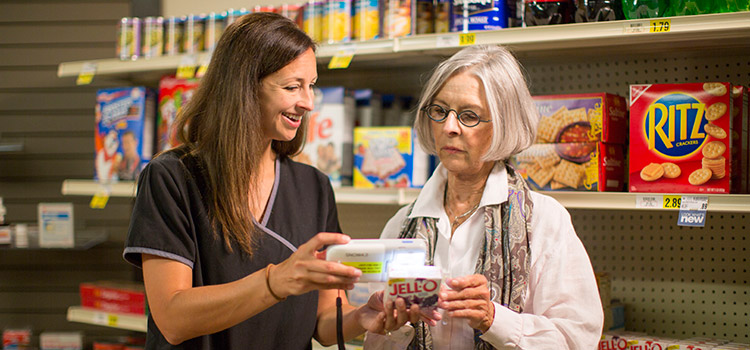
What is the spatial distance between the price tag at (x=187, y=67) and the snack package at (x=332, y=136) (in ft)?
2.17

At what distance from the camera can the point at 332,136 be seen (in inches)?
117

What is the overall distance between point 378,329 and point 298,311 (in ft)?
0.79

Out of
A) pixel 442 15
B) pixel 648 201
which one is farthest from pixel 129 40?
pixel 648 201

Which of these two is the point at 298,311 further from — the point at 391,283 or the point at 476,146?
the point at 476,146

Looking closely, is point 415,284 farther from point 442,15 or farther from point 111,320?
point 111,320

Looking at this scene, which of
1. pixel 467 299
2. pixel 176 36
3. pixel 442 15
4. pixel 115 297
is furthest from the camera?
pixel 115 297

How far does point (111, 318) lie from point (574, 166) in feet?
7.95

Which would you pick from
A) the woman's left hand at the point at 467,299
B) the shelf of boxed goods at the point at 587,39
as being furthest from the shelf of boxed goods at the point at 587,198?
the woman's left hand at the point at 467,299

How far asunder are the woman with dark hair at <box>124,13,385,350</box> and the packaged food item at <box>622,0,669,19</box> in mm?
1201

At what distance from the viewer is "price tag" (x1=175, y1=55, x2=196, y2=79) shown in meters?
3.20

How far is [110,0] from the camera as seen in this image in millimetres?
4102

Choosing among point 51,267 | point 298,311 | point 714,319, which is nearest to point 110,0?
point 51,267

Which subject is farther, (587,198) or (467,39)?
(467,39)

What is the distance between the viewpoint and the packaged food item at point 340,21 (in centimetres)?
294
